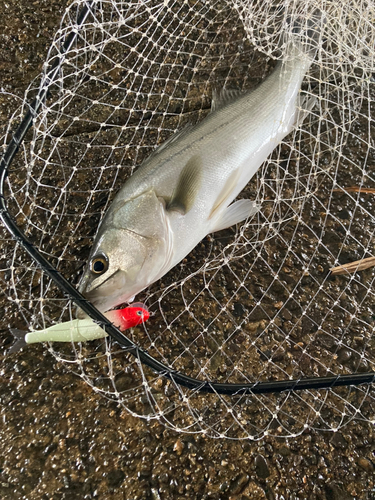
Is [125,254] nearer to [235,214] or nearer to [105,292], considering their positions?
[105,292]

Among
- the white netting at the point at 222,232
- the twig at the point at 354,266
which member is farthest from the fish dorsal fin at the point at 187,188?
the twig at the point at 354,266

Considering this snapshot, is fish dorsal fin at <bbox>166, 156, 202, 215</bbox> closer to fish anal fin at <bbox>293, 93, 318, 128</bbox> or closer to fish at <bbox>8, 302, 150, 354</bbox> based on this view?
fish at <bbox>8, 302, 150, 354</bbox>

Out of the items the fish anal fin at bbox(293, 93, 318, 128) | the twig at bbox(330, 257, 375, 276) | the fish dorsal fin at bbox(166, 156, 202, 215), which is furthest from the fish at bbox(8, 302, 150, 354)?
the fish anal fin at bbox(293, 93, 318, 128)

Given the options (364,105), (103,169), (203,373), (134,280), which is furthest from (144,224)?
(364,105)

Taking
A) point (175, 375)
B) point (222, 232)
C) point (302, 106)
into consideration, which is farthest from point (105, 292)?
point (302, 106)

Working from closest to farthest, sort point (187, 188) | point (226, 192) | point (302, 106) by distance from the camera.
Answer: point (187, 188) < point (226, 192) < point (302, 106)

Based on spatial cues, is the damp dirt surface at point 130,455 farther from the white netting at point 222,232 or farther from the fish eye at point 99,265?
the fish eye at point 99,265

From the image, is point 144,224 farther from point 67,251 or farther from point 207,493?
point 207,493
